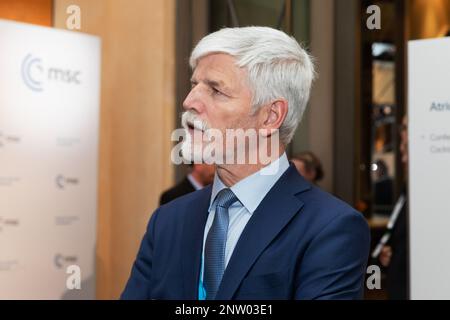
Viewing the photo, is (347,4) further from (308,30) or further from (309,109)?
(309,109)

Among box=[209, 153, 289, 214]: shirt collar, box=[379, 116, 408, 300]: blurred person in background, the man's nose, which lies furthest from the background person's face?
box=[379, 116, 408, 300]: blurred person in background

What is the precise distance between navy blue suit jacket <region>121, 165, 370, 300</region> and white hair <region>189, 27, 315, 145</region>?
197mm

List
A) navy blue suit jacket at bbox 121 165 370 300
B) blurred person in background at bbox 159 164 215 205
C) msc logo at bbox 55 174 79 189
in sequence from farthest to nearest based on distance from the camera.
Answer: blurred person in background at bbox 159 164 215 205
msc logo at bbox 55 174 79 189
navy blue suit jacket at bbox 121 165 370 300

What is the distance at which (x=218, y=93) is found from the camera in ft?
5.35

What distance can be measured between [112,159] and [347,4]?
247cm

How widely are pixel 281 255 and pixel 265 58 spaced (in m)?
0.47

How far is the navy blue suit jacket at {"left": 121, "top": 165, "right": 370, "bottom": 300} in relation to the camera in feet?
4.92

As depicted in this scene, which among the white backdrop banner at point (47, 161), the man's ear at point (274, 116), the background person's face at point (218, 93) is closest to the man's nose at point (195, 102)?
the background person's face at point (218, 93)

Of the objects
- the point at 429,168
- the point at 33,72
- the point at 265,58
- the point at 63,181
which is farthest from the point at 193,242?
the point at 63,181

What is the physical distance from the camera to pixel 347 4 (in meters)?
4.73

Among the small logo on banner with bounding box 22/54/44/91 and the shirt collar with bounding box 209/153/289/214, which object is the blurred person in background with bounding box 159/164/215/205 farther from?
the shirt collar with bounding box 209/153/289/214

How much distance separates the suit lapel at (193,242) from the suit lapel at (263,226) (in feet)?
0.31

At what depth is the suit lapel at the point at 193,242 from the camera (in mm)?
1596
